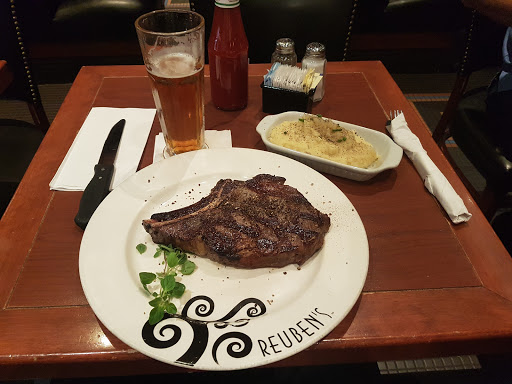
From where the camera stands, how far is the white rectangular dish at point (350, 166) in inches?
42.4

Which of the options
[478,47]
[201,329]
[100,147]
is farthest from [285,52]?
[478,47]

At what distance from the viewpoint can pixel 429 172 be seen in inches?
43.5

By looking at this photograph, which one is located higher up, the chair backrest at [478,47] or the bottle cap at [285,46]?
the bottle cap at [285,46]

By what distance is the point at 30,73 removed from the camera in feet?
6.10

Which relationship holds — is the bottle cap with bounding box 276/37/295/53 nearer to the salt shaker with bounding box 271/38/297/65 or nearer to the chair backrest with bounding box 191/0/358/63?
the salt shaker with bounding box 271/38/297/65

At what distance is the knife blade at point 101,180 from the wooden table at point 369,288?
0.05 metres

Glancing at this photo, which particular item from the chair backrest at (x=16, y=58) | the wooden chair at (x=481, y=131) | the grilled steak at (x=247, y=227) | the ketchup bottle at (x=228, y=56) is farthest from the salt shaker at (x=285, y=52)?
the chair backrest at (x=16, y=58)

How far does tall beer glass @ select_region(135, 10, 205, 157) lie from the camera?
3.55ft

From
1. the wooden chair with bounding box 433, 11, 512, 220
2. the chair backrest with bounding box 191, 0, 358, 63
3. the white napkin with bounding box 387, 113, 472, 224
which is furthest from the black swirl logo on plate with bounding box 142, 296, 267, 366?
the chair backrest with bounding box 191, 0, 358, 63

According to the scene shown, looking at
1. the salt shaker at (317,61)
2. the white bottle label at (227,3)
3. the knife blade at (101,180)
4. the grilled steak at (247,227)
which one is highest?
the white bottle label at (227,3)

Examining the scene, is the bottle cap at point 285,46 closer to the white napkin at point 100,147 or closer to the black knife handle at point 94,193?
the white napkin at point 100,147

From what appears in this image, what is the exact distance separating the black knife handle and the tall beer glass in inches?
9.5

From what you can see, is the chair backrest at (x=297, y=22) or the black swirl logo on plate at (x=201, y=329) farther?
the chair backrest at (x=297, y=22)

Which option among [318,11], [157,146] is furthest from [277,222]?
[318,11]
